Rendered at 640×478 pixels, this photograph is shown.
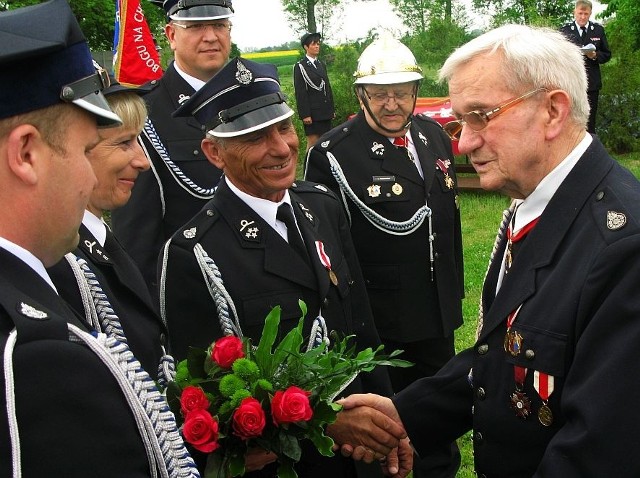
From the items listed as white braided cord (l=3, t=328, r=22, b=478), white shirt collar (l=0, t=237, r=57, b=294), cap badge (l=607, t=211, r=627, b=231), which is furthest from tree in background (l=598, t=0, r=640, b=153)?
white braided cord (l=3, t=328, r=22, b=478)


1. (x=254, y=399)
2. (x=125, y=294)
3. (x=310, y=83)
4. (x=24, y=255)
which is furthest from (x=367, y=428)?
(x=310, y=83)

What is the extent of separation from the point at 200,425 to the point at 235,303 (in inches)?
30.6

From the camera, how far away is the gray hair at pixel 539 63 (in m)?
2.34

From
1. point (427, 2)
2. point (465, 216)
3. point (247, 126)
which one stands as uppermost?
point (247, 126)

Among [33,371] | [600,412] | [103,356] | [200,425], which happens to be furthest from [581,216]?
[33,371]

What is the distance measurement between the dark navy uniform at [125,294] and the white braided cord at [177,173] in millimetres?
1628

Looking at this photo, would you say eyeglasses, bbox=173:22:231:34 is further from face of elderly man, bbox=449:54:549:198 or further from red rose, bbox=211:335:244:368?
red rose, bbox=211:335:244:368

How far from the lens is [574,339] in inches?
81.9

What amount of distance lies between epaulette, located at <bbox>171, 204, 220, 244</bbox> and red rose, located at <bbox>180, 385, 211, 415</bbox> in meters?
0.81

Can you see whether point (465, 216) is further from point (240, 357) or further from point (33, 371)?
point (33, 371)

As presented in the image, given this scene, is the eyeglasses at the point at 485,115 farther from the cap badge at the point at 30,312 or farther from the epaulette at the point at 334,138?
the epaulette at the point at 334,138

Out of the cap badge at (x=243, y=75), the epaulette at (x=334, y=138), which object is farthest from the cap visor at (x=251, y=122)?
the epaulette at (x=334, y=138)

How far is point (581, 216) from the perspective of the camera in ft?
7.34

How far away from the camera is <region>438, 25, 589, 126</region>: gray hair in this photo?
92.1 inches
